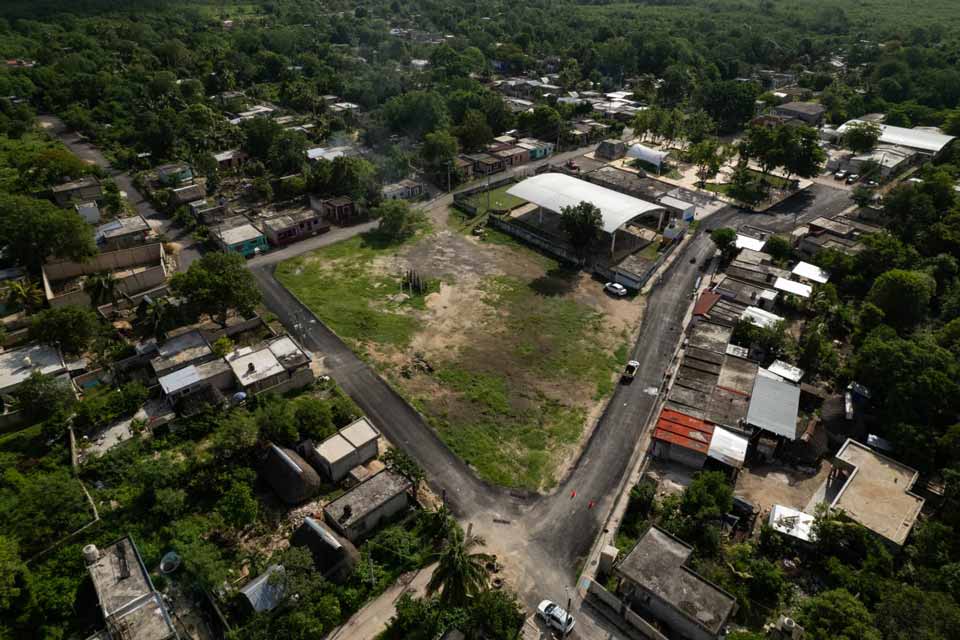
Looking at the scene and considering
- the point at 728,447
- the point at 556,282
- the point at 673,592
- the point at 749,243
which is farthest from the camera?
the point at 749,243

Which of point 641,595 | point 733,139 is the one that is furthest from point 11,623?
point 733,139

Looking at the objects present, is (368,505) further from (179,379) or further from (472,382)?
(179,379)

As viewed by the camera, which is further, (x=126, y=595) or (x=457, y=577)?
(x=126, y=595)

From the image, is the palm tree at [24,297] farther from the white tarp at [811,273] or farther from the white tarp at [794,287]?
the white tarp at [811,273]

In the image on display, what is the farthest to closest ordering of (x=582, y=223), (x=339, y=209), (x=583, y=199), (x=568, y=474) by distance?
(x=339, y=209)
(x=583, y=199)
(x=582, y=223)
(x=568, y=474)

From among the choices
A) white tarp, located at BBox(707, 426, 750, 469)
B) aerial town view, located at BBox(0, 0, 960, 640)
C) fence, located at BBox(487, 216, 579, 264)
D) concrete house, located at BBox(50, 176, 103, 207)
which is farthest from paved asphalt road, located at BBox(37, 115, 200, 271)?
white tarp, located at BBox(707, 426, 750, 469)

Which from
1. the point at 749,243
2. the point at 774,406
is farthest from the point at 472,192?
the point at 774,406

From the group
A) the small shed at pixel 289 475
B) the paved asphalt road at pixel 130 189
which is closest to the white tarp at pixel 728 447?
the small shed at pixel 289 475
